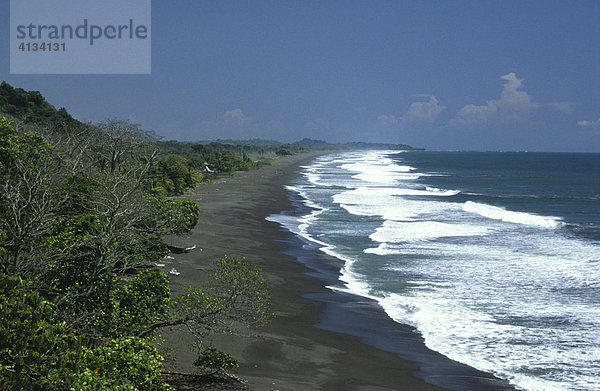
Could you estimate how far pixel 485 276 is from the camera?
30.6 meters

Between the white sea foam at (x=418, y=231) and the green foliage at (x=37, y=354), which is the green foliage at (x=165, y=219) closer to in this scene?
the white sea foam at (x=418, y=231)

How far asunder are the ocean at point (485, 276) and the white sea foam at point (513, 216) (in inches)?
5.0

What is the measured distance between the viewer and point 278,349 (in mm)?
19438

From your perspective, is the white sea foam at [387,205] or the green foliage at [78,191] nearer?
the green foliage at [78,191]

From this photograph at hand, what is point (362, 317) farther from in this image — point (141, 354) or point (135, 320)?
point (141, 354)

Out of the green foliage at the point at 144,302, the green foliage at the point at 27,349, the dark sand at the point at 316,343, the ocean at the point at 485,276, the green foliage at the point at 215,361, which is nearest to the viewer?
the green foliage at the point at 27,349

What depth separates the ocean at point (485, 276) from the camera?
65.5ft

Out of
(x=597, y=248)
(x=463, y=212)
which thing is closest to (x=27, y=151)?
(x=597, y=248)

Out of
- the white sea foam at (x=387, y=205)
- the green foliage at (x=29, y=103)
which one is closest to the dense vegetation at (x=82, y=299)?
the white sea foam at (x=387, y=205)

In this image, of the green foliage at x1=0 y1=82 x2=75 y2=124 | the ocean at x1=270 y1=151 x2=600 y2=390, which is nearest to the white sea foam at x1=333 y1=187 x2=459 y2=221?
the ocean at x1=270 y1=151 x2=600 y2=390

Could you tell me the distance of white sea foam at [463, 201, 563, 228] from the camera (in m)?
52.2

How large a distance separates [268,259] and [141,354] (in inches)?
851

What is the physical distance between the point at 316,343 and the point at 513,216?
4110cm

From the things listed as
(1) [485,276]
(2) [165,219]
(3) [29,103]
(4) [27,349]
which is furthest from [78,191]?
(3) [29,103]
